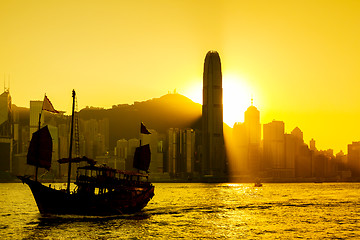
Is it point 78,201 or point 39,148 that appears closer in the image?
point 78,201

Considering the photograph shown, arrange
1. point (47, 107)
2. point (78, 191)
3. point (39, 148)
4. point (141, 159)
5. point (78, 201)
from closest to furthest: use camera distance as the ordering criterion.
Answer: point (47, 107), point (78, 201), point (78, 191), point (39, 148), point (141, 159)

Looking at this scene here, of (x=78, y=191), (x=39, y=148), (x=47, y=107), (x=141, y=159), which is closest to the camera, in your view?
(x=47, y=107)

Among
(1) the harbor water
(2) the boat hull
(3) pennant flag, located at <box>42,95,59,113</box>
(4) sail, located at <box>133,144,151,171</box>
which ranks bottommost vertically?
(1) the harbor water

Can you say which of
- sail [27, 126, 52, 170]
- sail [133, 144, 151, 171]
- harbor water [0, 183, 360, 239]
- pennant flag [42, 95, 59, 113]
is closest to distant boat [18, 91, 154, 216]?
sail [27, 126, 52, 170]

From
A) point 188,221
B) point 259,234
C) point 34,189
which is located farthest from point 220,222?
point 34,189

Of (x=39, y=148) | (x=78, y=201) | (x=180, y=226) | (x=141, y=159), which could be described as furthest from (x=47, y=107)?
(x=180, y=226)

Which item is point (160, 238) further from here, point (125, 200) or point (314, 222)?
point (314, 222)

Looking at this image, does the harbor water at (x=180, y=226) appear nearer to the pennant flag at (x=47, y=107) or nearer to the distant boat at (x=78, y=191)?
the distant boat at (x=78, y=191)

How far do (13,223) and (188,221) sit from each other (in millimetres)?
26746

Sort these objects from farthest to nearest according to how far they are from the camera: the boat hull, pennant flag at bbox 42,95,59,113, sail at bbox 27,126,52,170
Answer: sail at bbox 27,126,52,170
the boat hull
pennant flag at bbox 42,95,59,113

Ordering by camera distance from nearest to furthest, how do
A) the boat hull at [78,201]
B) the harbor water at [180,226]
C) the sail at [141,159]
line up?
1. the harbor water at [180,226]
2. the boat hull at [78,201]
3. the sail at [141,159]

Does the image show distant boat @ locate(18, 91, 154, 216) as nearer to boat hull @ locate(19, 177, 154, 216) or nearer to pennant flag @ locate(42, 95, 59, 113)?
boat hull @ locate(19, 177, 154, 216)

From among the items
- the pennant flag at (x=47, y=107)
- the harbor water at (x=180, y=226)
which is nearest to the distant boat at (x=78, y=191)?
the harbor water at (x=180, y=226)

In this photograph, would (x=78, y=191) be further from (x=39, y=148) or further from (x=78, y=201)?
(x=39, y=148)
